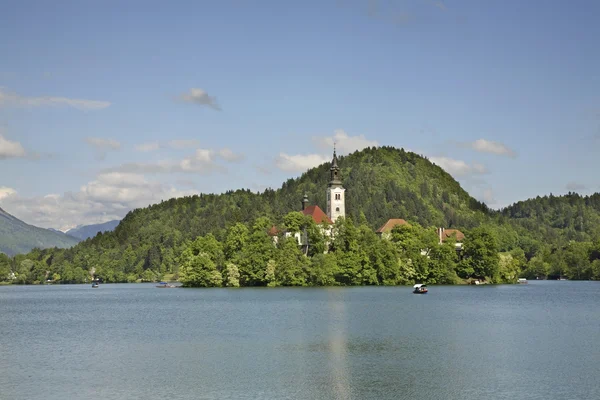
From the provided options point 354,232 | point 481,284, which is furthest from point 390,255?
point 481,284

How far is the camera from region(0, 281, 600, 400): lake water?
4200cm

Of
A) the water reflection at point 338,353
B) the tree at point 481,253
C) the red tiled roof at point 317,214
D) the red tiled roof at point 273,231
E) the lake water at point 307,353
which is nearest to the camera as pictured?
the lake water at point 307,353

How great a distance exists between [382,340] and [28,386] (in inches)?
1146

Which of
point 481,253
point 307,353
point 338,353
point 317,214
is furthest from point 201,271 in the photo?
point 338,353

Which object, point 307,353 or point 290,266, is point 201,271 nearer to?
point 290,266

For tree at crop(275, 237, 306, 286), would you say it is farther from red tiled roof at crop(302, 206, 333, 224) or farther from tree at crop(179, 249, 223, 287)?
red tiled roof at crop(302, 206, 333, 224)

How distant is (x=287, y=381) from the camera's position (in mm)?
44219

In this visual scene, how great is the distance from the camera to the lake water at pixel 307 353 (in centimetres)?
4200

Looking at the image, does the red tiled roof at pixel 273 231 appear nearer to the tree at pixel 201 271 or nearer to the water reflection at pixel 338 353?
the tree at pixel 201 271

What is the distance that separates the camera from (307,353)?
54.7 metres

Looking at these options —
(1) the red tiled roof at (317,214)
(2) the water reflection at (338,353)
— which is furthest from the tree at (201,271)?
(2) the water reflection at (338,353)

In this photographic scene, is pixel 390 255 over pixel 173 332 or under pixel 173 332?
over

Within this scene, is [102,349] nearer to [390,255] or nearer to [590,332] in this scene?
[590,332]

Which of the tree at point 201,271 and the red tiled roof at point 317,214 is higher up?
the red tiled roof at point 317,214
